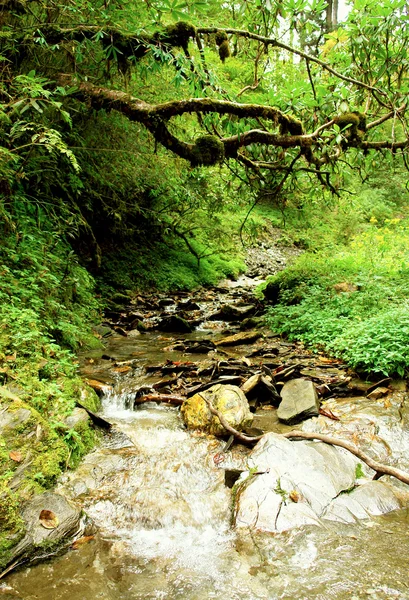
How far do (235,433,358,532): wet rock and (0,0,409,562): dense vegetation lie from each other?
1637 millimetres

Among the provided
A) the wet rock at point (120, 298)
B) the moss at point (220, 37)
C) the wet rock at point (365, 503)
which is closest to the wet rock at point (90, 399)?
the wet rock at point (365, 503)

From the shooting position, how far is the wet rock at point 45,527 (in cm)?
248

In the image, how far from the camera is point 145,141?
8.18m

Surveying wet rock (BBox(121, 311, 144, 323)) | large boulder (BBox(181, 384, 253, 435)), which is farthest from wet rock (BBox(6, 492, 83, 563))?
wet rock (BBox(121, 311, 144, 323))

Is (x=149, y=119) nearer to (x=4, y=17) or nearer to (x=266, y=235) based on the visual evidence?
(x=4, y=17)

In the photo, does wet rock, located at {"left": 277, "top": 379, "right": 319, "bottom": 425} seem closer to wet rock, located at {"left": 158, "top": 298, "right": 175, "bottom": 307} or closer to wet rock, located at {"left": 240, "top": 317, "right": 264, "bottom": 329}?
wet rock, located at {"left": 240, "top": 317, "right": 264, "bottom": 329}

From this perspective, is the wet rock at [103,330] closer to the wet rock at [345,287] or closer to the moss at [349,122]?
the wet rock at [345,287]

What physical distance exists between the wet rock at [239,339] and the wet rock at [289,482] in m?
4.02

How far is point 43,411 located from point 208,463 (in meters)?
1.68

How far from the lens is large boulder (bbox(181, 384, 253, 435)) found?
168 inches

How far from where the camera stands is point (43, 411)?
359 centimetres

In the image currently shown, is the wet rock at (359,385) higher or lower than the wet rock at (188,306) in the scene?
lower

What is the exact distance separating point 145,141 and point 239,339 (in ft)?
15.4

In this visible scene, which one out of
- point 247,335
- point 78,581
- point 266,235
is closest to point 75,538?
point 78,581
